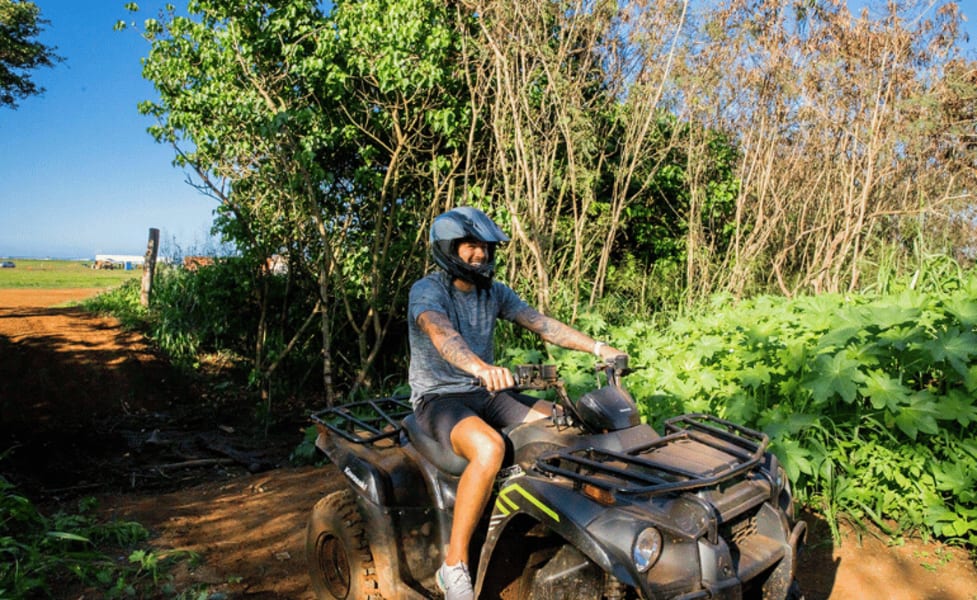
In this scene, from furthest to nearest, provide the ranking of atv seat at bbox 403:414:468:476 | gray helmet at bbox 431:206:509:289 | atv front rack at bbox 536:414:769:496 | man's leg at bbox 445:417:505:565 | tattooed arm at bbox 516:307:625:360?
tattooed arm at bbox 516:307:625:360
gray helmet at bbox 431:206:509:289
atv seat at bbox 403:414:468:476
man's leg at bbox 445:417:505:565
atv front rack at bbox 536:414:769:496

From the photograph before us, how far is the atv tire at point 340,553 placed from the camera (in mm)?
3160

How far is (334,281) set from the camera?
8.49 m

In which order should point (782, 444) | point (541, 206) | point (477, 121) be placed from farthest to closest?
point (477, 121), point (541, 206), point (782, 444)

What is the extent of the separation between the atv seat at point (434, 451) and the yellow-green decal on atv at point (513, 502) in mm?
330

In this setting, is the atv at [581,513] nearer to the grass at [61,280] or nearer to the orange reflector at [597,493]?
the orange reflector at [597,493]

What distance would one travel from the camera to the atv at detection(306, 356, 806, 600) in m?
2.13

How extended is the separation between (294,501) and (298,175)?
3612 millimetres

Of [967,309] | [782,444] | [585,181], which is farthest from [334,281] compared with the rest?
[967,309]

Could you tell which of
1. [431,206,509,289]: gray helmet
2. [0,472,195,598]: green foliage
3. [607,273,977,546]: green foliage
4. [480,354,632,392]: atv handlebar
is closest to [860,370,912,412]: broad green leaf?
[607,273,977,546]: green foliage

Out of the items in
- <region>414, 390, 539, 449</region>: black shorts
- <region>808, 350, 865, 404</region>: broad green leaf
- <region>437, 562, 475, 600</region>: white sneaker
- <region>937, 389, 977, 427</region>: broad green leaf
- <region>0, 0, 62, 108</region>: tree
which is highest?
<region>0, 0, 62, 108</region>: tree

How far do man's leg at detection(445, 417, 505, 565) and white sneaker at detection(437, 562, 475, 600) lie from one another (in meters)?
0.03

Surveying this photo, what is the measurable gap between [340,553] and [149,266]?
12.6 m

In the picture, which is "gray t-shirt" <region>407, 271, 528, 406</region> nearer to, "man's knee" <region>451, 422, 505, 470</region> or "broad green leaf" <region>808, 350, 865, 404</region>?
"man's knee" <region>451, 422, 505, 470</region>

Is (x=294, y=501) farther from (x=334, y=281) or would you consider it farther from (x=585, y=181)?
(x=585, y=181)
